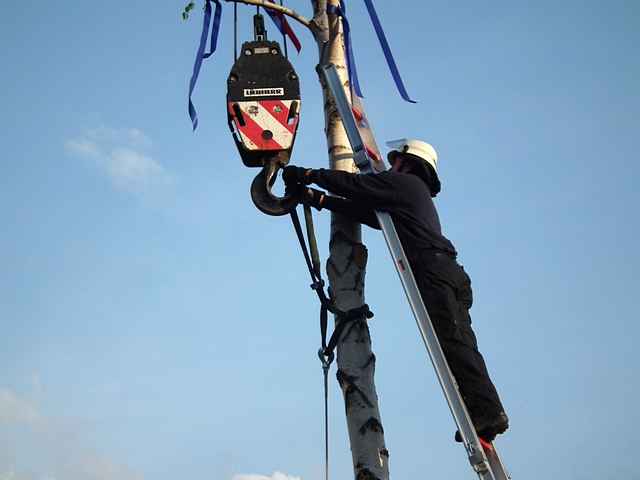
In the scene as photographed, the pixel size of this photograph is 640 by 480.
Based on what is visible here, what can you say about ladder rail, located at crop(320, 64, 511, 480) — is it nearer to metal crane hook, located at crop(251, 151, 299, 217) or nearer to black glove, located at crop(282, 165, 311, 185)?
black glove, located at crop(282, 165, 311, 185)

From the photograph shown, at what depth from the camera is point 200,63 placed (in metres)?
6.54

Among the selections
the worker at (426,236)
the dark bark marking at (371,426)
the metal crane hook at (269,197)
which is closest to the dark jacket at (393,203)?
the worker at (426,236)

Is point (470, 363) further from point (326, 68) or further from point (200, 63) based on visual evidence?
point (200, 63)

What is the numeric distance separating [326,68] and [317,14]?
578 millimetres

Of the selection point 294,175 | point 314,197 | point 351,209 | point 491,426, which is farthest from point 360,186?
point 491,426

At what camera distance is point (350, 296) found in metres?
5.33

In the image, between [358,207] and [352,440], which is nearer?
[352,440]

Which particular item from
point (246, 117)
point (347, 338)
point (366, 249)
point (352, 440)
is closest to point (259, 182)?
point (246, 117)

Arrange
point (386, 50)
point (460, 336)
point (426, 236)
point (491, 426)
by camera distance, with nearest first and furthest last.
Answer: point (491, 426)
point (460, 336)
point (426, 236)
point (386, 50)

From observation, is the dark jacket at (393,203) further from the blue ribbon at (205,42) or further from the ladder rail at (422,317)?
the blue ribbon at (205,42)

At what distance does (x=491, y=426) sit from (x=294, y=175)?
2000 millimetres

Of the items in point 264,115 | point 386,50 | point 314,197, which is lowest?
point 314,197

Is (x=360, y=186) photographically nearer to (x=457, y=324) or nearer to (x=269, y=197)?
(x=269, y=197)

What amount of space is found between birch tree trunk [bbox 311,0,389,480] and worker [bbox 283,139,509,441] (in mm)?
224
